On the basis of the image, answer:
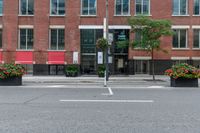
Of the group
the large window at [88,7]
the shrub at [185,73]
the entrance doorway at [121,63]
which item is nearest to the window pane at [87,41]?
the large window at [88,7]

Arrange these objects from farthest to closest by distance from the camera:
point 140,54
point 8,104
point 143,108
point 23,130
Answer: point 140,54 < point 8,104 < point 143,108 < point 23,130

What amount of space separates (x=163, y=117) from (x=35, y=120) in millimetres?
3594

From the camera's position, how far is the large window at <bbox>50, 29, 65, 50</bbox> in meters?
33.5

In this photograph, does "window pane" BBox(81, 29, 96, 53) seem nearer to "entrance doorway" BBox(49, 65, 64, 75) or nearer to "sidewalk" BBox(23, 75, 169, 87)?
Result: "entrance doorway" BBox(49, 65, 64, 75)

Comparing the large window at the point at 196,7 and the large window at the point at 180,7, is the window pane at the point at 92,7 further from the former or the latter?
the large window at the point at 196,7

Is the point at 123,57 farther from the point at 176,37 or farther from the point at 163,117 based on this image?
the point at 163,117

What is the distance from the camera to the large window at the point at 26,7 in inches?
1330

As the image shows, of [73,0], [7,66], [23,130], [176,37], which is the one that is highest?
[73,0]

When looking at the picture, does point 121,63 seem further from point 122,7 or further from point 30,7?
point 30,7

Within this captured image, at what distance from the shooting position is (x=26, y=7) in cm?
Result: 3381

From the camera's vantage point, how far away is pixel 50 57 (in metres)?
33.2

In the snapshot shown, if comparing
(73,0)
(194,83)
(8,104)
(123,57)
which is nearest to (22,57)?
(73,0)

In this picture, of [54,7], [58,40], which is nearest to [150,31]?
[58,40]

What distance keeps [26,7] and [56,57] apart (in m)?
6.92
